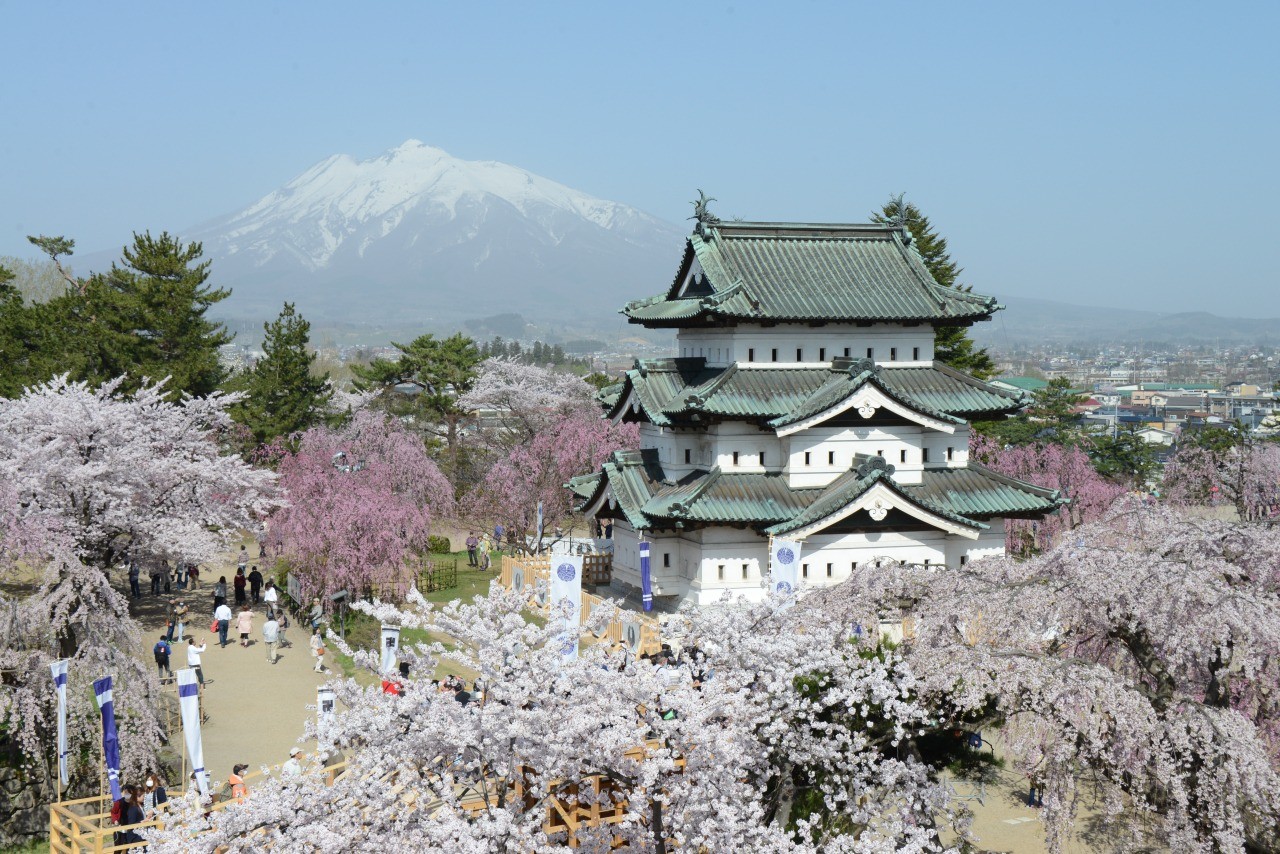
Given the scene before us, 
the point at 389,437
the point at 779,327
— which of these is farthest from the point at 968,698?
the point at 389,437

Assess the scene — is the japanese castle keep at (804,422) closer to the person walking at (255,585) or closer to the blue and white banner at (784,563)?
the blue and white banner at (784,563)

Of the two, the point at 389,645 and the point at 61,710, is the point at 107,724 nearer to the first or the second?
the point at 61,710

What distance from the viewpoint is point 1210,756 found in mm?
13039

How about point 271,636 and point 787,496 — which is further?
point 787,496

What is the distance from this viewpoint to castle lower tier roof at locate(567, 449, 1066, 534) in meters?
27.6

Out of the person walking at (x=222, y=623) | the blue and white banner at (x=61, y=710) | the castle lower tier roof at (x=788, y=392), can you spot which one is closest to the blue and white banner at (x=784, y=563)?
the castle lower tier roof at (x=788, y=392)

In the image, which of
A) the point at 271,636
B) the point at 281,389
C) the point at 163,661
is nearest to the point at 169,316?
the point at 281,389

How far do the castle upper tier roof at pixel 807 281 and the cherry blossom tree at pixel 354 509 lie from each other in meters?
8.97

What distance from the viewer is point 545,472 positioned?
44344 millimetres

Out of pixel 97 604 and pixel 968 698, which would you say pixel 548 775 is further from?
pixel 97 604

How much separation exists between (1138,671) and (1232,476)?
27.0 meters

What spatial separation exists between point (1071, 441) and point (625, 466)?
26948mm

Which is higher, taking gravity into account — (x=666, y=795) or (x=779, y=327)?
(x=779, y=327)

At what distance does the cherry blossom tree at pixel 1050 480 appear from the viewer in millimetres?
39250
